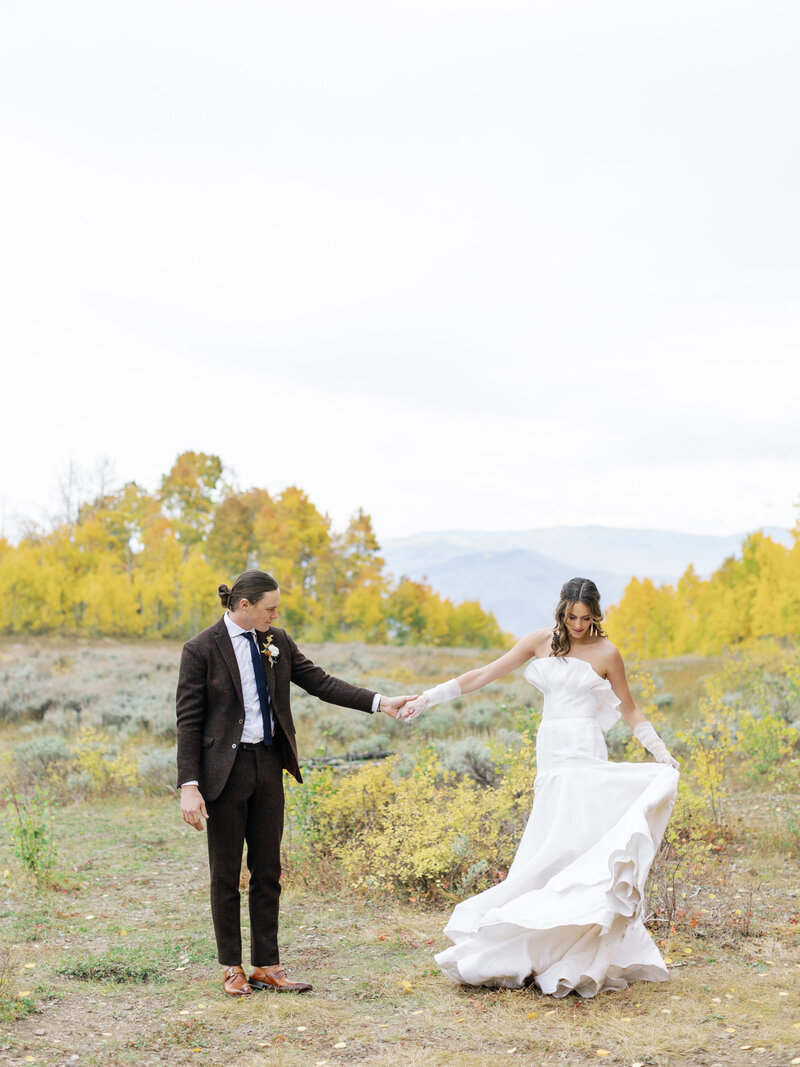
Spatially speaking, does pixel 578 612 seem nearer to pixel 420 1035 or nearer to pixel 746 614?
pixel 420 1035

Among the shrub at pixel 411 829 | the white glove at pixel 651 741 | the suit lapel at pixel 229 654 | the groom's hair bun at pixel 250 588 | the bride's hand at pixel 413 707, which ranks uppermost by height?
the groom's hair bun at pixel 250 588

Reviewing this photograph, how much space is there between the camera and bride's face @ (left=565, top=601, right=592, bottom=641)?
207 inches

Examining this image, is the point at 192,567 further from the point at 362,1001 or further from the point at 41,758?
the point at 362,1001

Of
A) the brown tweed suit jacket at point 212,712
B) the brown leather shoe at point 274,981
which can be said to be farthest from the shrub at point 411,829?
the brown tweed suit jacket at point 212,712

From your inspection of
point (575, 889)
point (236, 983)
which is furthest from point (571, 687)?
point (236, 983)

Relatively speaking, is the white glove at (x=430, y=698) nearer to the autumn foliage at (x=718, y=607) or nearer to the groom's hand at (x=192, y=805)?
the groom's hand at (x=192, y=805)

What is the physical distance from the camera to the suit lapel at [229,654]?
502 centimetres

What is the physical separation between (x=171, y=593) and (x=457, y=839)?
3988 centimetres

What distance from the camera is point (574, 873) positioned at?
4.79m

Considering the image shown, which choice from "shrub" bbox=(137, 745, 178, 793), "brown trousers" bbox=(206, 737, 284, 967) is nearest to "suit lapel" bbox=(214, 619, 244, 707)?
"brown trousers" bbox=(206, 737, 284, 967)

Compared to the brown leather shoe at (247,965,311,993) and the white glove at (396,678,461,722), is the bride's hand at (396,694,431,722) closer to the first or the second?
the white glove at (396,678,461,722)

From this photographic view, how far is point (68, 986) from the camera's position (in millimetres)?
5176

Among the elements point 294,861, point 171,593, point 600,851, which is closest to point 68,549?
point 171,593

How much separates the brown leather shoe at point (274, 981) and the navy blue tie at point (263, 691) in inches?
46.6
